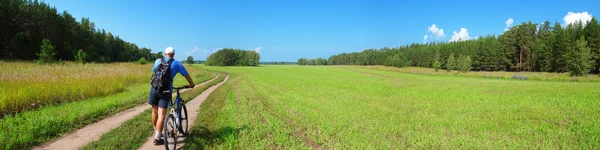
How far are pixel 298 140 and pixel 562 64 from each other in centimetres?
7546

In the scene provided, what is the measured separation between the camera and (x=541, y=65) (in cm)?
6253

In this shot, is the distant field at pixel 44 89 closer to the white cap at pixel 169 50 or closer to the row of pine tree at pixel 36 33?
the white cap at pixel 169 50

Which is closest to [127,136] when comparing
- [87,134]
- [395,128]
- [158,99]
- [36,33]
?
[87,134]

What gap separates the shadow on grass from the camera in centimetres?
615

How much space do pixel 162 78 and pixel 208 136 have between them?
2241 millimetres

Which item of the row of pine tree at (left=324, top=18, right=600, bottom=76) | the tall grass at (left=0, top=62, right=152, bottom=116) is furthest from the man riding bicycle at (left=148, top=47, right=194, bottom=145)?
the row of pine tree at (left=324, top=18, right=600, bottom=76)

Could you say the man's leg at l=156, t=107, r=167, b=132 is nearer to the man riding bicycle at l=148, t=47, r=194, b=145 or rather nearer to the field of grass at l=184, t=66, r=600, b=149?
the man riding bicycle at l=148, t=47, r=194, b=145

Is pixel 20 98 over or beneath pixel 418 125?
over

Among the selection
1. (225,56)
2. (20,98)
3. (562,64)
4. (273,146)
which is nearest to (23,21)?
(20,98)

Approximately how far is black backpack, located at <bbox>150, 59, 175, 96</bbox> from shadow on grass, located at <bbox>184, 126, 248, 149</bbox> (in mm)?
1448

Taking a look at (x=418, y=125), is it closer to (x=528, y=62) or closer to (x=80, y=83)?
(x=80, y=83)

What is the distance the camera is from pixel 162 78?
532cm

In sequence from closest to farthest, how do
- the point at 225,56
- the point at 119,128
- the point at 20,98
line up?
the point at 119,128
the point at 20,98
the point at 225,56

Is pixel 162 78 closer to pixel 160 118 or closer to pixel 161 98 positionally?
pixel 161 98
